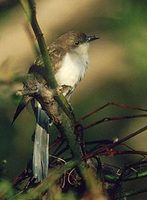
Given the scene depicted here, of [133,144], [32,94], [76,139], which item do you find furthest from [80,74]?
[32,94]

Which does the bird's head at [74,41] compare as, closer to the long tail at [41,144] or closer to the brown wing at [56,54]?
the brown wing at [56,54]

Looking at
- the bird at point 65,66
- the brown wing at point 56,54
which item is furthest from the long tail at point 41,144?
the brown wing at point 56,54

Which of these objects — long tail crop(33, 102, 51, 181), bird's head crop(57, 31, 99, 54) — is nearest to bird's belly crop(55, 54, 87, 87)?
bird's head crop(57, 31, 99, 54)

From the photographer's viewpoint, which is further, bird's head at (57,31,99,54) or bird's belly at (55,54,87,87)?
bird's head at (57,31,99,54)

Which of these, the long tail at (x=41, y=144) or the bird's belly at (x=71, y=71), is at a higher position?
the bird's belly at (x=71, y=71)

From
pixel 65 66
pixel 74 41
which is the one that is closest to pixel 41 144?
pixel 65 66

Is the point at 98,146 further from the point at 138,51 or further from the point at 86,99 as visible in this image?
the point at 138,51

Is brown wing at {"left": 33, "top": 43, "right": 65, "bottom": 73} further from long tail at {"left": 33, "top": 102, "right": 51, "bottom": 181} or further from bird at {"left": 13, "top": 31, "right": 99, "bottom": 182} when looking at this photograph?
long tail at {"left": 33, "top": 102, "right": 51, "bottom": 181}
